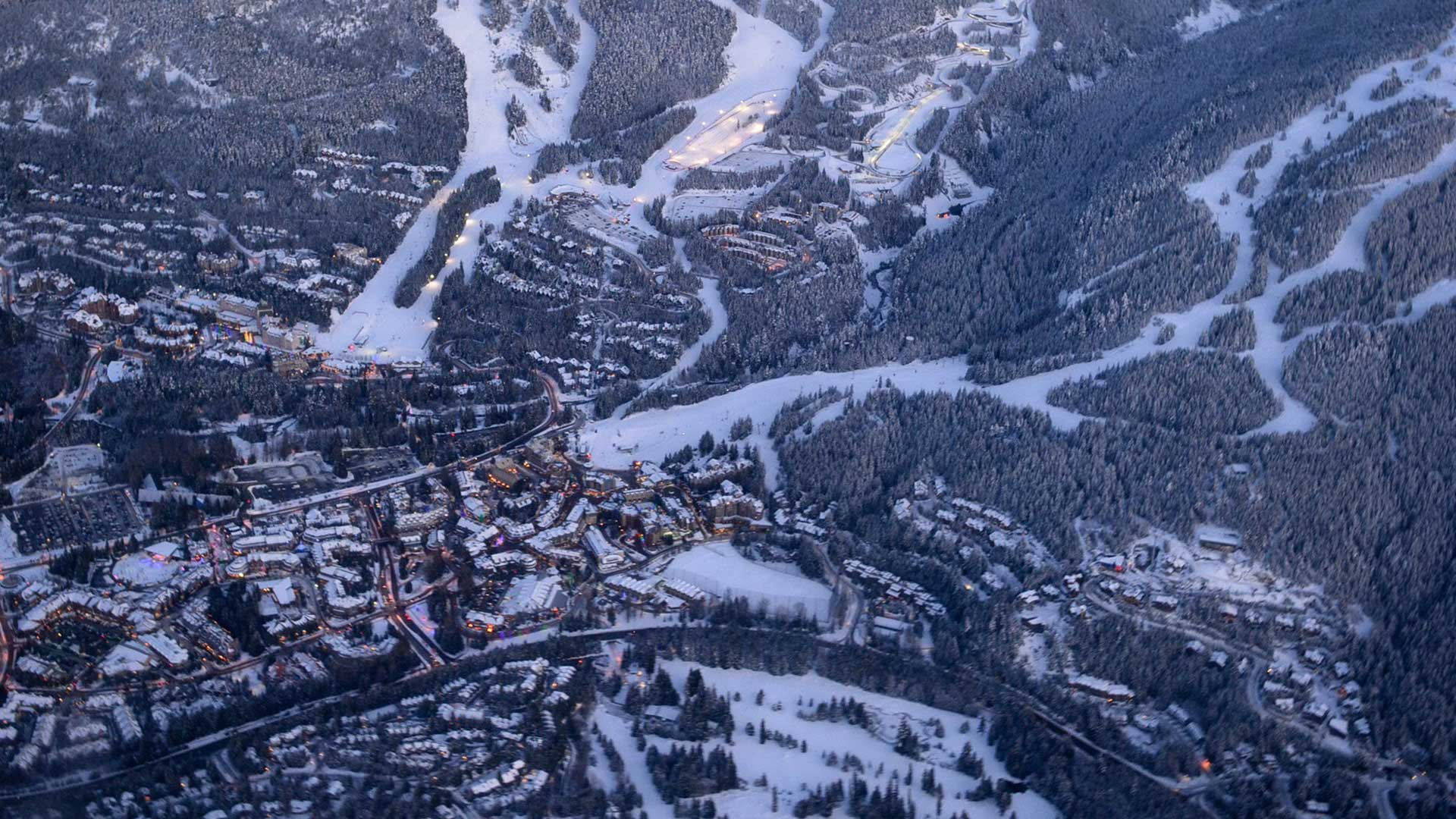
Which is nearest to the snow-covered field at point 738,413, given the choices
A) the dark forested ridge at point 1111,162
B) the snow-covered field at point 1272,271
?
the dark forested ridge at point 1111,162

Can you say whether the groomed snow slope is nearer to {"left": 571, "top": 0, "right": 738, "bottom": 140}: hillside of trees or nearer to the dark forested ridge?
{"left": 571, "top": 0, "right": 738, "bottom": 140}: hillside of trees

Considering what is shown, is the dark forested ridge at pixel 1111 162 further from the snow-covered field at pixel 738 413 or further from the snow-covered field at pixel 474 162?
the snow-covered field at pixel 474 162

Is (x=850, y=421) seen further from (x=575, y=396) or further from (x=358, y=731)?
(x=358, y=731)

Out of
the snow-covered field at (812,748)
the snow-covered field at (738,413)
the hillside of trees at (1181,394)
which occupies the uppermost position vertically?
the hillside of trees at (1181,394)

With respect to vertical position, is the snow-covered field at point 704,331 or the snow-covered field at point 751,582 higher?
the snow-covered field at point 704,331

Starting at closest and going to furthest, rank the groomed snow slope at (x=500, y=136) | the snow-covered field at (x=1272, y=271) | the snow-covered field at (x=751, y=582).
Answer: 1. the snow-covered field at (x=751, y=582)
2. the snow-covered field at (x=1272, y=271)
3. the groomed snow slope at (x=500, y=136)

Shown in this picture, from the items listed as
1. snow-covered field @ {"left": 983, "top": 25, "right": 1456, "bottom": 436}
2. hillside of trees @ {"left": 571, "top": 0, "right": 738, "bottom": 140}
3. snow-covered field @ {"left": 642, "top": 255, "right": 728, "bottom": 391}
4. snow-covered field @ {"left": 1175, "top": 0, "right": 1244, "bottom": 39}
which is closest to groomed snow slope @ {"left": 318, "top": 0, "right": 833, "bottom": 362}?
hillside of trees @ {"left": 571, "top": 0, "right": 738, "bottom": 140}

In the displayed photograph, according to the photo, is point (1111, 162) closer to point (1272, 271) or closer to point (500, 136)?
point (1272, 271)
